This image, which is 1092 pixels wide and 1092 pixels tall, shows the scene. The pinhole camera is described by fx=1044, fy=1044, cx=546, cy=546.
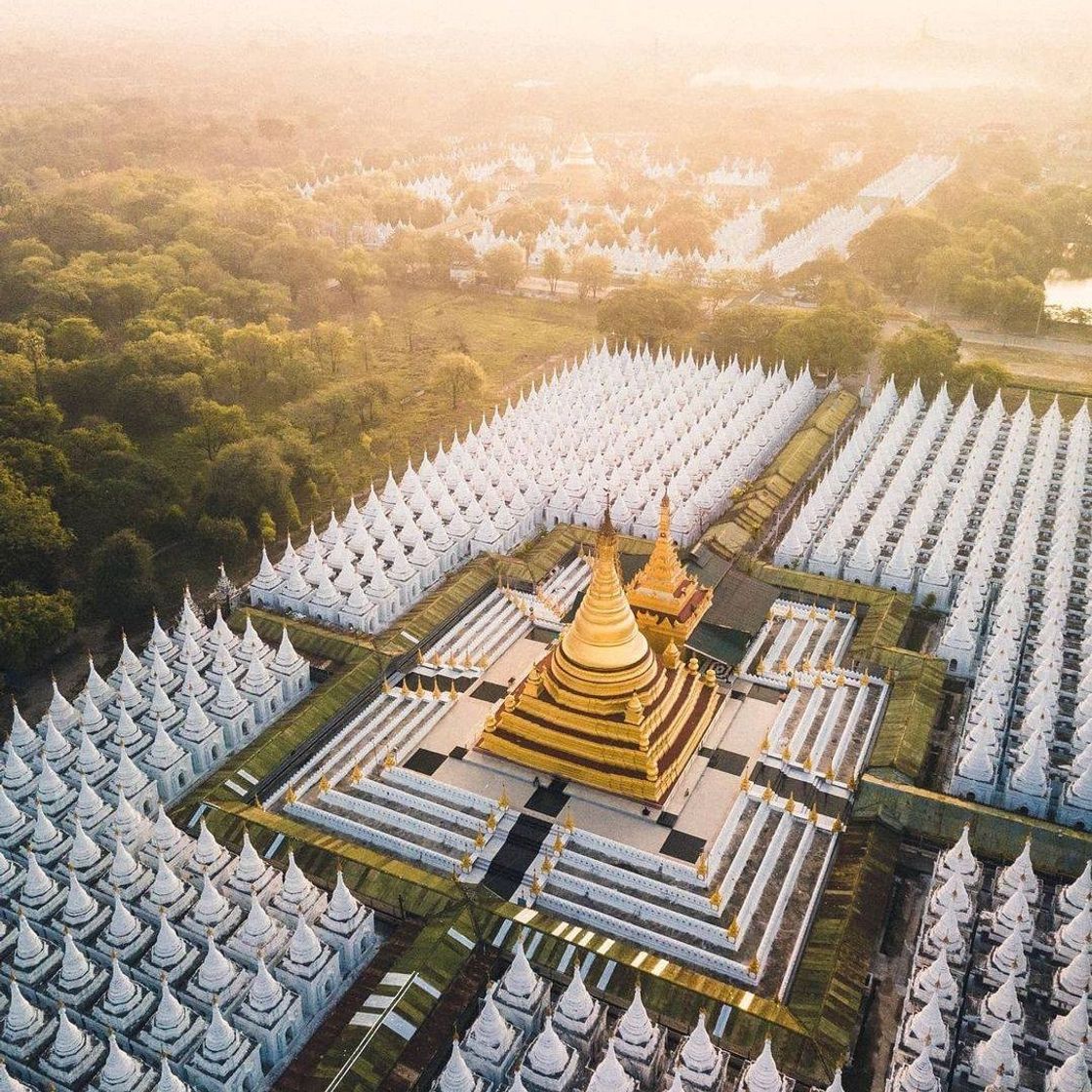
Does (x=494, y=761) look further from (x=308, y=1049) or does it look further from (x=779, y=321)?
(x=779, y=321)

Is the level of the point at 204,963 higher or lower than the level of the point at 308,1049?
higher

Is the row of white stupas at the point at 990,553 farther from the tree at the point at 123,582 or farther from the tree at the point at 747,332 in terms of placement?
the tree at the point at 123,582

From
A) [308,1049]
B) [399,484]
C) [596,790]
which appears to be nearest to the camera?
[308,1049]

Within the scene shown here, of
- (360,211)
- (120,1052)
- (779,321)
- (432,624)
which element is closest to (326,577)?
(432,624)

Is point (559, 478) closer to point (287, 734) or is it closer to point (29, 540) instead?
point (287, 734)

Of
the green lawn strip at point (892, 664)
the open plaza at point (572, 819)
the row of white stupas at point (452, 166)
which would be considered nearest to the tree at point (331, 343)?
the open plaza at point (572, 819)

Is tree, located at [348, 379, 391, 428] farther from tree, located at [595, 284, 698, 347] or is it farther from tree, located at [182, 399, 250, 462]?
tree, located at [595, 284, 698, 347]
